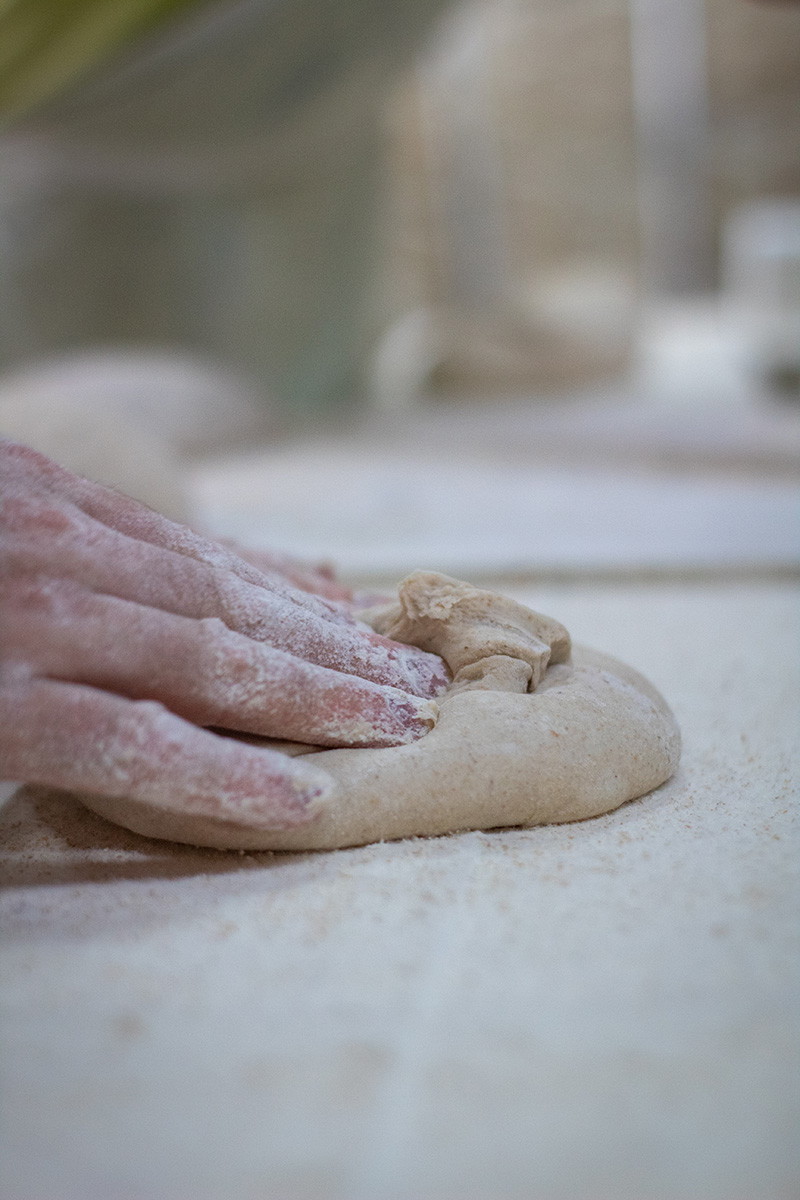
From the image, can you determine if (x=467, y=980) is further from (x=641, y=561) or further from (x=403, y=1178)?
(x=641, y=561)

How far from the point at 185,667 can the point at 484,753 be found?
1.10 ft

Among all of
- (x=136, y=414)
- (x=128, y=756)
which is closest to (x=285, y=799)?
(x=128, y=756)

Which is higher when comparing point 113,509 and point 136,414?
point 136,414

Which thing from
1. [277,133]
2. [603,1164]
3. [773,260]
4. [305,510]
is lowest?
[603,1164]

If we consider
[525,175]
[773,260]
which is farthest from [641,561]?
[525,175]

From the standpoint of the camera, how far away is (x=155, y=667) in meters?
1.09

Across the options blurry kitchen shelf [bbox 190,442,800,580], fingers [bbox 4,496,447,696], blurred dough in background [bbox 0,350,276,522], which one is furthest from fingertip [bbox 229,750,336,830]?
blurred dough in background [bbox 0,350,276,522]

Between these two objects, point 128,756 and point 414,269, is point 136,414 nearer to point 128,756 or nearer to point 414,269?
point 128,756

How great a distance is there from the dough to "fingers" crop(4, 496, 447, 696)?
84 millimetres

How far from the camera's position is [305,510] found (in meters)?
3.40

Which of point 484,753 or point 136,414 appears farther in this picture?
Answer: point 136,414

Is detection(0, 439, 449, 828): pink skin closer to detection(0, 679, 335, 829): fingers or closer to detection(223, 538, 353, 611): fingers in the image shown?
detection(0, 679, 335, 829): fingers

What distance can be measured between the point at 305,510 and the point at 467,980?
2.57 metres

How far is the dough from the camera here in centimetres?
115
